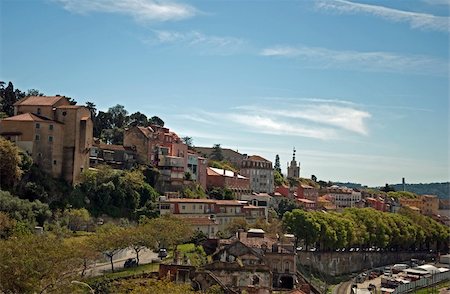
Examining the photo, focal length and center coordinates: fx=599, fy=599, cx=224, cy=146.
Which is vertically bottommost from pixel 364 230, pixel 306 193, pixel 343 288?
pixel 343 288

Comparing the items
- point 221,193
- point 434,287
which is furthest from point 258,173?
point 434,287

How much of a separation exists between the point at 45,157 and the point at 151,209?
12166mm

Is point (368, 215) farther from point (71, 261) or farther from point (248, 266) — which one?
point (71, 261)

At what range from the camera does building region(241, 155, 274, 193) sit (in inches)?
4102

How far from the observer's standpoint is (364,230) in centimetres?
8331

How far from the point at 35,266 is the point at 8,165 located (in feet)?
77.5

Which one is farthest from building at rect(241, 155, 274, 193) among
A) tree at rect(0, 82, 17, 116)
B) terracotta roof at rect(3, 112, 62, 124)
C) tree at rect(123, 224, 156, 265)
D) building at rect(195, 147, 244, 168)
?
tree at rect(123, 224, 156, 265)

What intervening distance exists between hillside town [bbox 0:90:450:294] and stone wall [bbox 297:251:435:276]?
186 millimetres

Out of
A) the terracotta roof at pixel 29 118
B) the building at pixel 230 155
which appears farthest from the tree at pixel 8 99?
the building at pixel 230 155

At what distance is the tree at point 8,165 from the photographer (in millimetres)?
50031

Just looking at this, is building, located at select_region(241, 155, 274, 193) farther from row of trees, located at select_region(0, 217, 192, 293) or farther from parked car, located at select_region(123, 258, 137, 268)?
row of trees, located at select_region(0, 217, 192, 293)

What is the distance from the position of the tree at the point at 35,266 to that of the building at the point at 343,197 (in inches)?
3763

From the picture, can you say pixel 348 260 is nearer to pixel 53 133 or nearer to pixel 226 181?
pixel 226 181

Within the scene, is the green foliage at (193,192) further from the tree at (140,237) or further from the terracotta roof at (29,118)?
the tree at (140,237)
